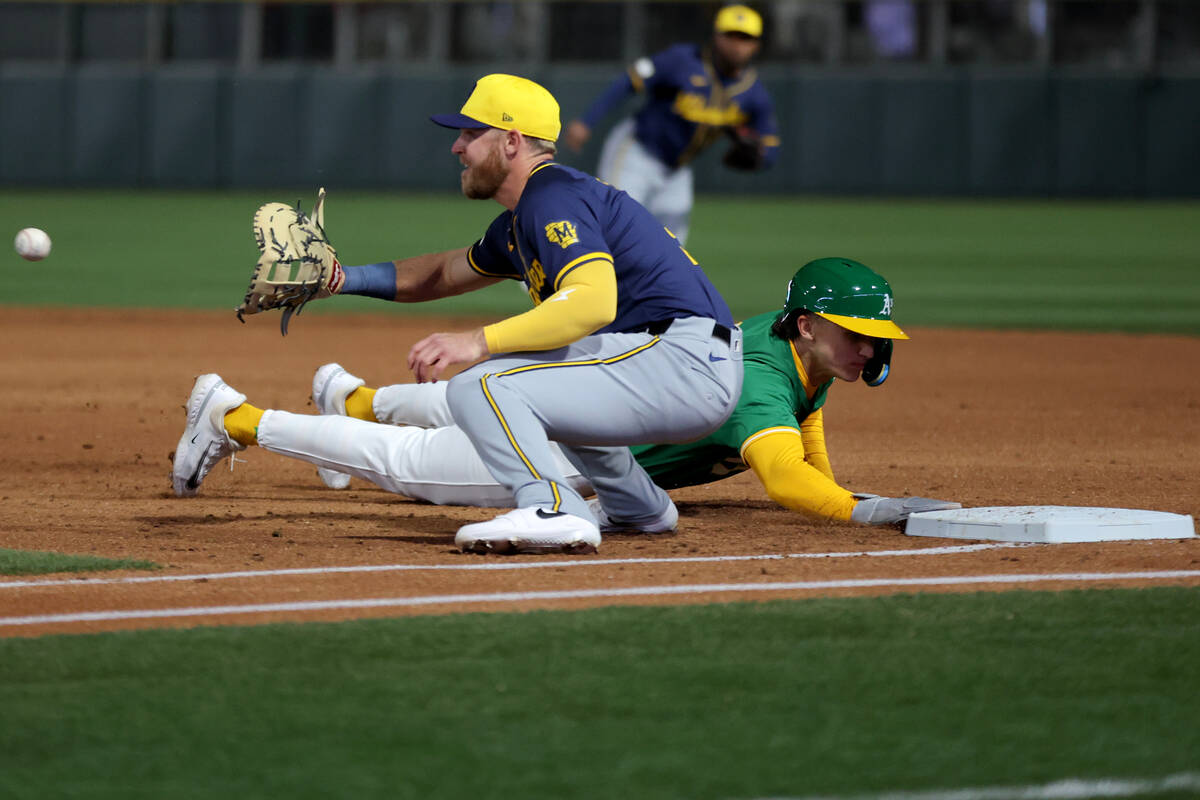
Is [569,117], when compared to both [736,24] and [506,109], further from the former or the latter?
[506,109]

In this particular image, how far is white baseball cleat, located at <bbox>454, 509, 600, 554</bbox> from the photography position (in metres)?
4.34

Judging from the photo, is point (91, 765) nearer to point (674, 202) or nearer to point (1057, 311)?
point (674, 202)

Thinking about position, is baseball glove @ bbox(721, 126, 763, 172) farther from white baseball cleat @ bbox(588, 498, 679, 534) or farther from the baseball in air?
white baseball cleat @ bbox(588, 498, 679, 534)

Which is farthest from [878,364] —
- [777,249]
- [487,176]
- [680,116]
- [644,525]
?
[777,249]

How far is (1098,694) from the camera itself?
3100mm

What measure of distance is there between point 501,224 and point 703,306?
67 cm

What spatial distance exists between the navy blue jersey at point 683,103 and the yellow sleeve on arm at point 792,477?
7.37 meters

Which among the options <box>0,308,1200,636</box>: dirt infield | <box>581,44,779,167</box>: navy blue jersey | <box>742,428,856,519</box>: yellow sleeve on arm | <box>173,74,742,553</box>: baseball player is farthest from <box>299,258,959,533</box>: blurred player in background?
<box>581,44,779,167</box>: navy blue jersey

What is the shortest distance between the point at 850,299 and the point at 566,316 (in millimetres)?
1007

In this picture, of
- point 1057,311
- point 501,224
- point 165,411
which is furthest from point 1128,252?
point 501,224

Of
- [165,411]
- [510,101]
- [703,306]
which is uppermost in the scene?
[510,101]

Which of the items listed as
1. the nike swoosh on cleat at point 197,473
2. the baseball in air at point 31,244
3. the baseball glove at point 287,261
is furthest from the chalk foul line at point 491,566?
the baseball in air at point 31,244

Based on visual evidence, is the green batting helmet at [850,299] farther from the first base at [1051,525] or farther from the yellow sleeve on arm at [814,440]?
the first base at [1051,525]

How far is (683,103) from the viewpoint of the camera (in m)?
12.0
